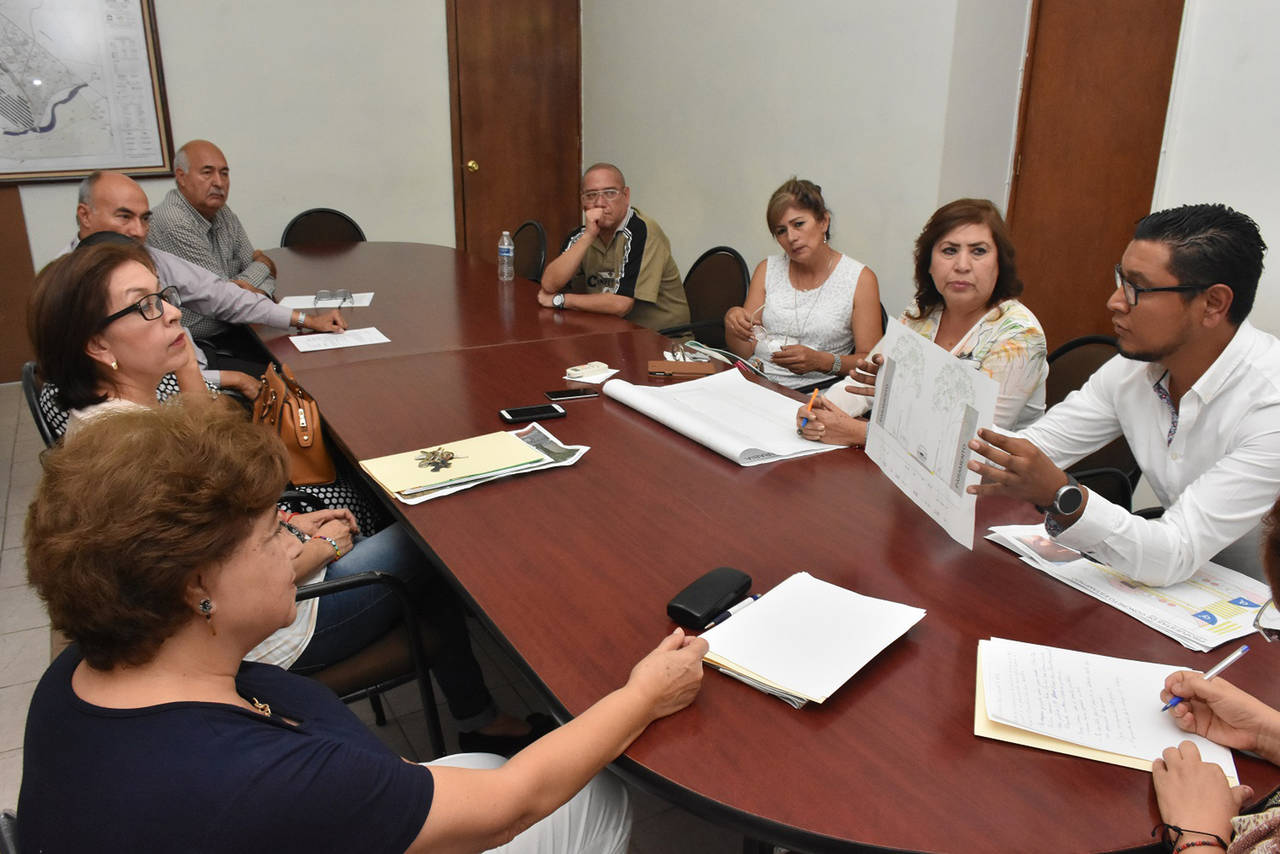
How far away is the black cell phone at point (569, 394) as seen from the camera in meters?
2.26

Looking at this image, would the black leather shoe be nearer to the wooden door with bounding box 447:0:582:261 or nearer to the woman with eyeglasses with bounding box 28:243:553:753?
the woman with eyeglasses with bounding box 28:243:553:753

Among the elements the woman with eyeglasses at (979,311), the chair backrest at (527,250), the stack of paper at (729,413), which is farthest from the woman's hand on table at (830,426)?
the chair backrest at (527,250)

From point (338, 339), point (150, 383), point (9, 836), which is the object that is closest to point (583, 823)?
point (9, 836)

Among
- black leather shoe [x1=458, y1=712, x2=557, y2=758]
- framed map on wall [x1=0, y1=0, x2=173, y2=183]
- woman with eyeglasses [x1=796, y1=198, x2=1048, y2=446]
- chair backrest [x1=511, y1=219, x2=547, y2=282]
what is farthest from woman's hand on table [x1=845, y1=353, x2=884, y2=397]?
framed map on wall [x1=0, y1=0, x2=173, y2=183]

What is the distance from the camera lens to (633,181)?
583cm

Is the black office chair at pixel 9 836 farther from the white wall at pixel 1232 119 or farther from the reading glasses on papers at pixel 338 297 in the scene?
the white wall at pixel 1232 119

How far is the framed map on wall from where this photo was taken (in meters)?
4.62

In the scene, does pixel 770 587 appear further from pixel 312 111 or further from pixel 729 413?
pixel 312 111

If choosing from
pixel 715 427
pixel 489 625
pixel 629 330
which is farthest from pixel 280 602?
pixel 629 330

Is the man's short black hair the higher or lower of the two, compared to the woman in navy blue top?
higher

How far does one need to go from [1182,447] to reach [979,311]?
830 mm

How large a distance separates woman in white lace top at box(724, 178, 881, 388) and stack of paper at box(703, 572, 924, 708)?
1633mm

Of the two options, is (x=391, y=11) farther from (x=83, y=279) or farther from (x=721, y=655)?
(x=721, y=655)

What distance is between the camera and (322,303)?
132 inches
